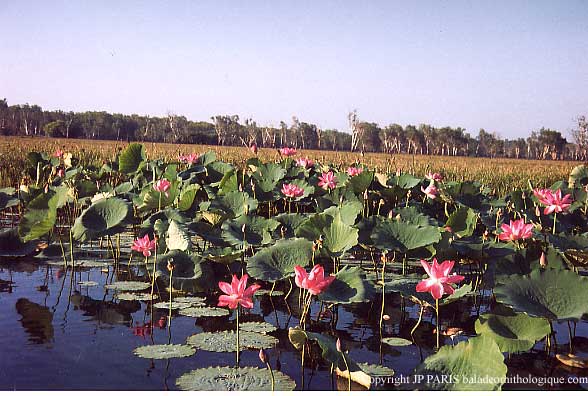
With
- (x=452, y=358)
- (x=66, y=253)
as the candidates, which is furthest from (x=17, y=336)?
(x=452, y=358)

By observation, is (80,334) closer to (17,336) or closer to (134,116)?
(17,336)

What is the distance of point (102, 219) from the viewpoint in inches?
134

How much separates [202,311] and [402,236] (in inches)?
45.2

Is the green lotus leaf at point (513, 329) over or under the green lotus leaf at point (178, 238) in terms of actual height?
under

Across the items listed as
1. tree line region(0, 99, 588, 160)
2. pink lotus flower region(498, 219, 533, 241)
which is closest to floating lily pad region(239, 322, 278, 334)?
pink lotus flower region(498, 219, 533, 241)

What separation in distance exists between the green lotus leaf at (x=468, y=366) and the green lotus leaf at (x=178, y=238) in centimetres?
177

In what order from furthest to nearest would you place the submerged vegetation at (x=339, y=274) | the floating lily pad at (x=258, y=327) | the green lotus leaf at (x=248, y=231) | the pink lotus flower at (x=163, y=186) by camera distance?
the pink lotus flower at (x=163, y=186) < the green lotus leaf at (x=248, y=231) < the floating lily pad at (x=258, y=327) < the submerged vegetation at (x=339, y=274)

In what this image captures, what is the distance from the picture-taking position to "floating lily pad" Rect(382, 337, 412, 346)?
243cm

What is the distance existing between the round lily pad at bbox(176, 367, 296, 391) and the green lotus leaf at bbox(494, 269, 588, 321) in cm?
88

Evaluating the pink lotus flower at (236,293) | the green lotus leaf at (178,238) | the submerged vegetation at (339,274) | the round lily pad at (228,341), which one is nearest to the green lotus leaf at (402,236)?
the submerged vegetation at (339,274)

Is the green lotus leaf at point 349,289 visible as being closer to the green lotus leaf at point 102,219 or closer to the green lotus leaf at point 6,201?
the green lotus leaf at point 102,219

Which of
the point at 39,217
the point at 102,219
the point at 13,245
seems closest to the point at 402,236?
the point at 102,219

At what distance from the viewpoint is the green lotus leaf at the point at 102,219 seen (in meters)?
3.30
